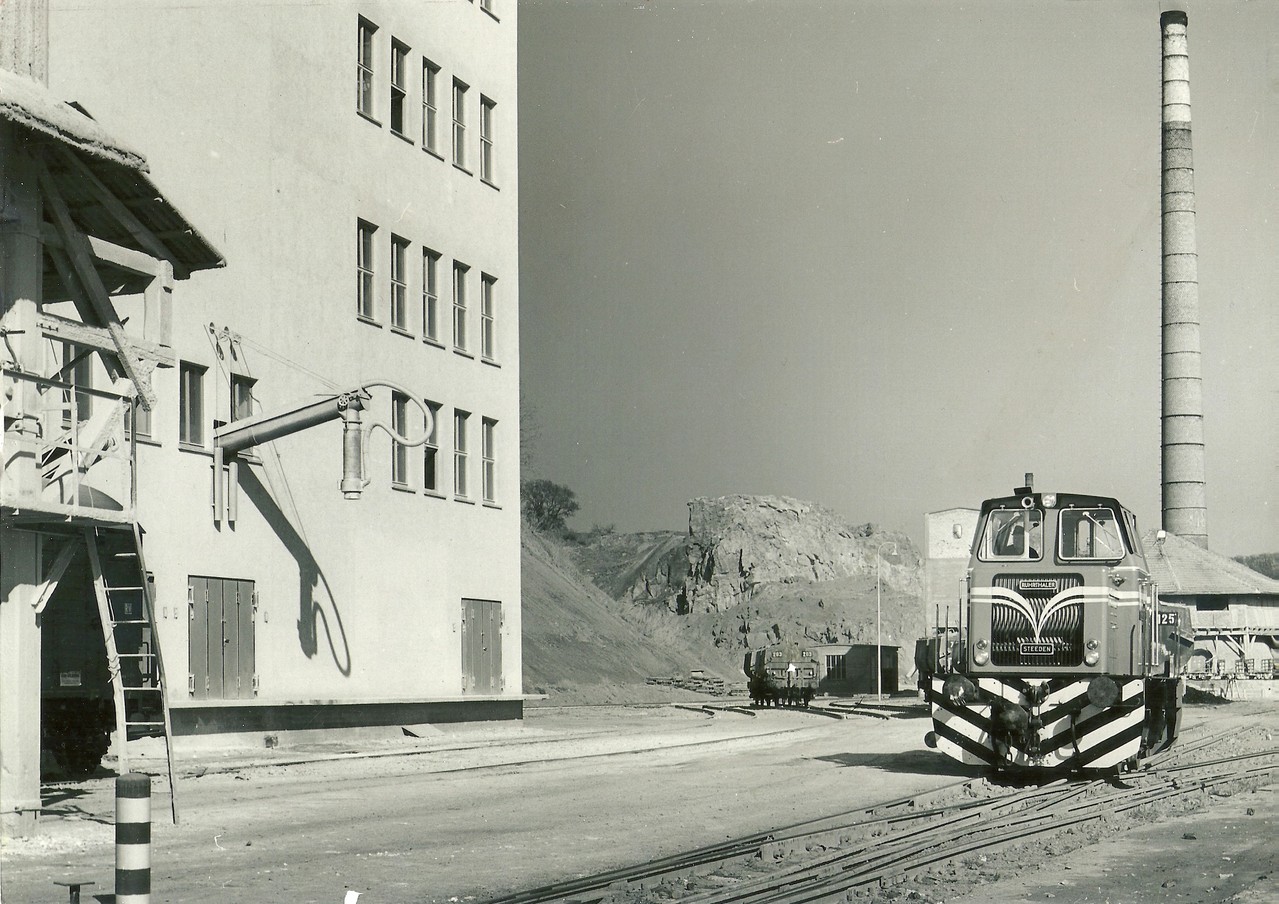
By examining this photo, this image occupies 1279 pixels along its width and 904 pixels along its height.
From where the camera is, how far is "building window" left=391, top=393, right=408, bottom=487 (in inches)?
1175

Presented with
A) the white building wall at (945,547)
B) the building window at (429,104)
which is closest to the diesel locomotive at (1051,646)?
the building window at (429,104)

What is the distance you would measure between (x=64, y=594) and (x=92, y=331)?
979 centimetres

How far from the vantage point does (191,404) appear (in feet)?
79.7

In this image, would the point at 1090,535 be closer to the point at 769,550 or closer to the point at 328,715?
the point at 328,715

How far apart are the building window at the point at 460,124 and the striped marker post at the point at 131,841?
27.0 m

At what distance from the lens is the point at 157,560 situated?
896 inches

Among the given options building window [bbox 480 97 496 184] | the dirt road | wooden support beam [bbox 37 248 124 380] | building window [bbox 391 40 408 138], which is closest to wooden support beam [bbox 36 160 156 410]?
wooden support beam [bbox 37 248 124 380]

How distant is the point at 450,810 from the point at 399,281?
54.2 feet

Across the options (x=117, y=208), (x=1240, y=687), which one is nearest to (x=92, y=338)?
(x=117, y=208)

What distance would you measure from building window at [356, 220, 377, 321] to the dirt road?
8.69 m

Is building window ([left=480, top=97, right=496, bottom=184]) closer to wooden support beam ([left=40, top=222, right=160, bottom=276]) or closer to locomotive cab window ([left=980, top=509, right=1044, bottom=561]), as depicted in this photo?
locomotive cab window ([left=980, top=509, right=1044, bottom=561])

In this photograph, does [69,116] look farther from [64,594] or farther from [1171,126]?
[1171,126]

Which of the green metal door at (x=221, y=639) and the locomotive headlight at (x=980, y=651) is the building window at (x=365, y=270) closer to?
the green metal door at (x=221, y=639)

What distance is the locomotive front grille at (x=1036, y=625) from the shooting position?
18.1m
